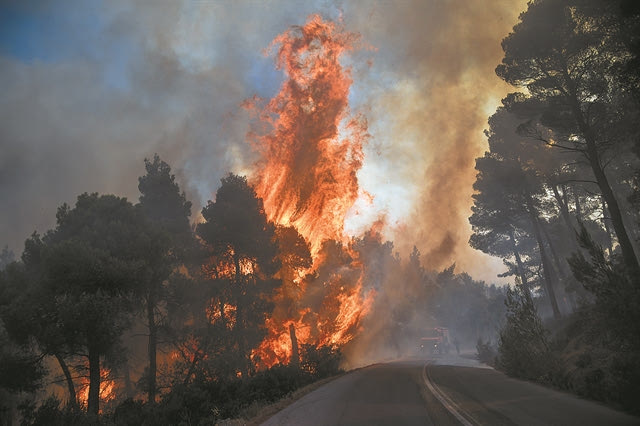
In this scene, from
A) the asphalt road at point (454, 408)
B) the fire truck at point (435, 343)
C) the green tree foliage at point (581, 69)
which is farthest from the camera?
the fire truck at point (435, 343)

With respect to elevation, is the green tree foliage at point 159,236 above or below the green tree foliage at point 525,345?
above

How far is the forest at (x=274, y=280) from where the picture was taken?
14141mm

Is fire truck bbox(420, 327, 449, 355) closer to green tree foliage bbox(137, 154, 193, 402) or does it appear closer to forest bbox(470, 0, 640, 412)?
forest bbox(470, 0, 640, 412)

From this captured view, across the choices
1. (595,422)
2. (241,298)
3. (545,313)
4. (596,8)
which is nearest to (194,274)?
(241,298)

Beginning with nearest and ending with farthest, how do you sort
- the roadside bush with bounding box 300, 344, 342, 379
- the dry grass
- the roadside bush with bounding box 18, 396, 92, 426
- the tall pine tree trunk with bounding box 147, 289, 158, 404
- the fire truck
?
the dry grass → the roadside bush with bounding box 18, 396, 92, 426 → the tall pine tree trunk with bounding box 147, 289, 158, 404 → the roadside bush with bounding box 300, 344, 342, 379 → the fire truck

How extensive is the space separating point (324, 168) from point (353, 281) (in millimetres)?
15361

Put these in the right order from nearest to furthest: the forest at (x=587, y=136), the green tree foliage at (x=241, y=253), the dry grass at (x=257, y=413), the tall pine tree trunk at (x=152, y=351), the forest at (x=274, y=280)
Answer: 1. the dry grass at (x=257, y=413)
2. the forest at (x=587, y=136)
3. the forest at (x=274, y=280)
4. the tall pine tree trunk at (x=152, y=351)
5. the green tree foliage at (x=241, y=253)

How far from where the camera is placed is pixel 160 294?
985 inches

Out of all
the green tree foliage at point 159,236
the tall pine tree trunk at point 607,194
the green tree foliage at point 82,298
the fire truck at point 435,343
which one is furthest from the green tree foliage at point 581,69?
the fire truck at point 435,343

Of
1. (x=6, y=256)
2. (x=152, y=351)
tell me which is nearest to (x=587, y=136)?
(x=152, y=351)

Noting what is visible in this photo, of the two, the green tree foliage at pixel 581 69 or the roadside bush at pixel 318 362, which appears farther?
the roadside bush at pixel 318 362

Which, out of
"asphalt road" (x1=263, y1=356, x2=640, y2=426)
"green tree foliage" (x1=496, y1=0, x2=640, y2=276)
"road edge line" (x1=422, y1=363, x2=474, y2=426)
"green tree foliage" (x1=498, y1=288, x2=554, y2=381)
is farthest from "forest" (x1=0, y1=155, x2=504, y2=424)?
"green tree foliage" (x1=496, y1=0, x2=640, y2=276)

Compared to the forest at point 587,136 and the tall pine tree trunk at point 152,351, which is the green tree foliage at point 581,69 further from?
the tall pine tree trunk at point 152,351

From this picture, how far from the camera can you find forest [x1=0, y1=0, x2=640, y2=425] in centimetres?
1414
